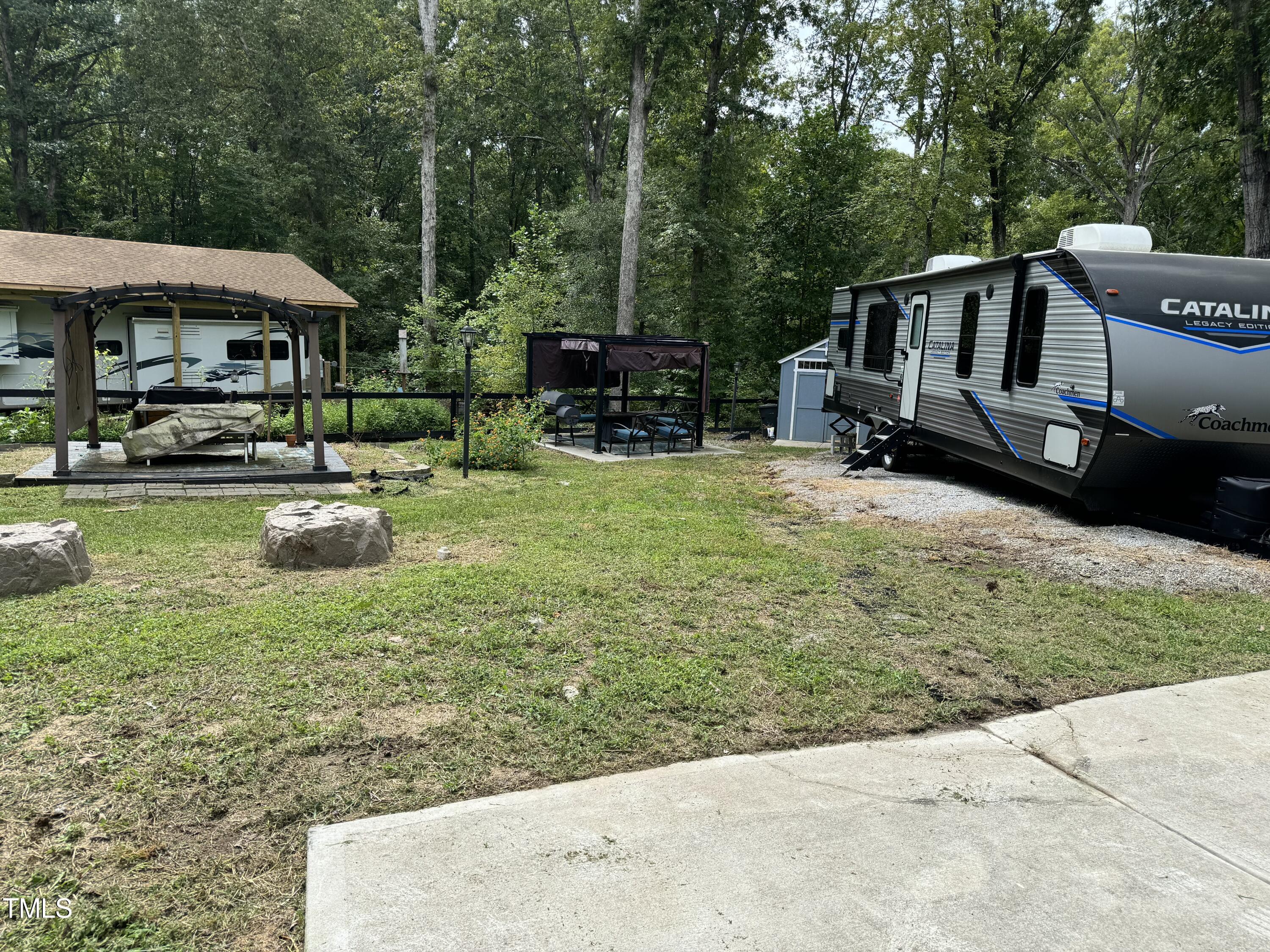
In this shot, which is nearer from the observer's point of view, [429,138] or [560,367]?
[560,367]

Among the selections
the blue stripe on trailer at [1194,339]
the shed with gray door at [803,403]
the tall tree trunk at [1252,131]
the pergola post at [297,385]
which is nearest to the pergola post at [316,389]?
the pergola post at [297,385]

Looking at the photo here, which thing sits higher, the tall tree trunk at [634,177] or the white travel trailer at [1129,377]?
the tall tree trunk at [634,177]

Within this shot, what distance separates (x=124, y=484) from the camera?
30.2 ft

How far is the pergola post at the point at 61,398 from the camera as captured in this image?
9.27 meters

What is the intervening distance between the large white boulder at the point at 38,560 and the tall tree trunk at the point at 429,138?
59.4ft

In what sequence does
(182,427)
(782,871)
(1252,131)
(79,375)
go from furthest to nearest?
1. (1252,131)
2. (79,375)
3. (182,427)
4. (782,871)

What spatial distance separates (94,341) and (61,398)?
1.81 meters

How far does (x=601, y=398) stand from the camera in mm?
14656

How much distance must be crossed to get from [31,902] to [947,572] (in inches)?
241

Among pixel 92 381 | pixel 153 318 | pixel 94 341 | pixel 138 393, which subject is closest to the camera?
pixel 94 341

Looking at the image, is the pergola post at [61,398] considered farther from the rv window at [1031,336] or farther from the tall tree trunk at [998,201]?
the tall tree trunk at [998,201]

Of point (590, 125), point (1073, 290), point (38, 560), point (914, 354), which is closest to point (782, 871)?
point (38, 560)

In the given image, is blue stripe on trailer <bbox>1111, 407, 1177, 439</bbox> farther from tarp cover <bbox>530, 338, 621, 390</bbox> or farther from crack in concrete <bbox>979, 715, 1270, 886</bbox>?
tarp cover <bbox>530, 338, 621, 390</bbox>

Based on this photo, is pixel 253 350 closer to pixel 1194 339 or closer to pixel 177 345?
pixel 177 345
